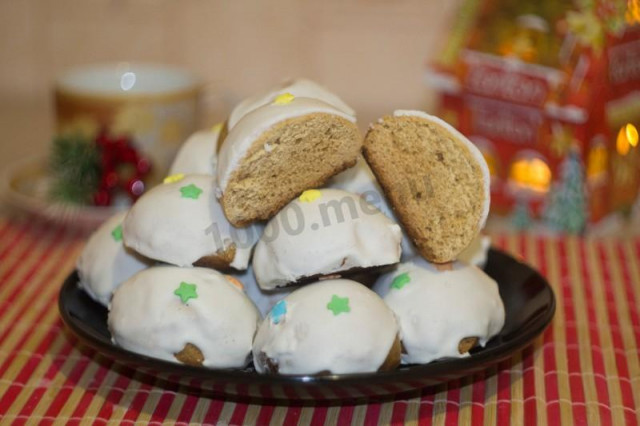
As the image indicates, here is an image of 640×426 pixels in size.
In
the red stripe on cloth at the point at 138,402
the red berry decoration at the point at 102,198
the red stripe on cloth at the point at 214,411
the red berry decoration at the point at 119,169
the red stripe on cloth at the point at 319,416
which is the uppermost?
the red stripe on cloth at the point at 319,416

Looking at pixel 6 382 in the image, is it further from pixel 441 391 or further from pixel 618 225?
pixel 618 225

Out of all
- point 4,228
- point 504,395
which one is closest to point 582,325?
point 504,395

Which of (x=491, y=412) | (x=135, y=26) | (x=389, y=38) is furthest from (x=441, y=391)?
(x=135, y=26)

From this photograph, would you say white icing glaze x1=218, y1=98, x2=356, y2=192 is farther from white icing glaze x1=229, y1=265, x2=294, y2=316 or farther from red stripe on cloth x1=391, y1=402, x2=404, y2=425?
red stripe on cloth x1=391, y1=402, x2=404, y2=425

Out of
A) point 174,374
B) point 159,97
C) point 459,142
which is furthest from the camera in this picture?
point 159,97

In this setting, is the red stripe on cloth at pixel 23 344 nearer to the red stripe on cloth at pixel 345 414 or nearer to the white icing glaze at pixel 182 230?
the white icing glaze at pixel 182 230

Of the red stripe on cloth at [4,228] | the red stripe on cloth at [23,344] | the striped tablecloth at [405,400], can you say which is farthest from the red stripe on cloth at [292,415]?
the red stripe on cloth at [4,228]

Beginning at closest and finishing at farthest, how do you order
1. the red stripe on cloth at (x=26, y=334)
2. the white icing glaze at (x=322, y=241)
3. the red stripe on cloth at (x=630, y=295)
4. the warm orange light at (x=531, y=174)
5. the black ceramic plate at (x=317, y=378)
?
the black ceramic plate at (x=317, y=378) < the white icing glaze at (x=322, y=241) < the red stripe on cloth at (x=26, y=334) < the red stripe on cloth at (x=630, y=295) < the warm orange light at (x=531, y=174)
